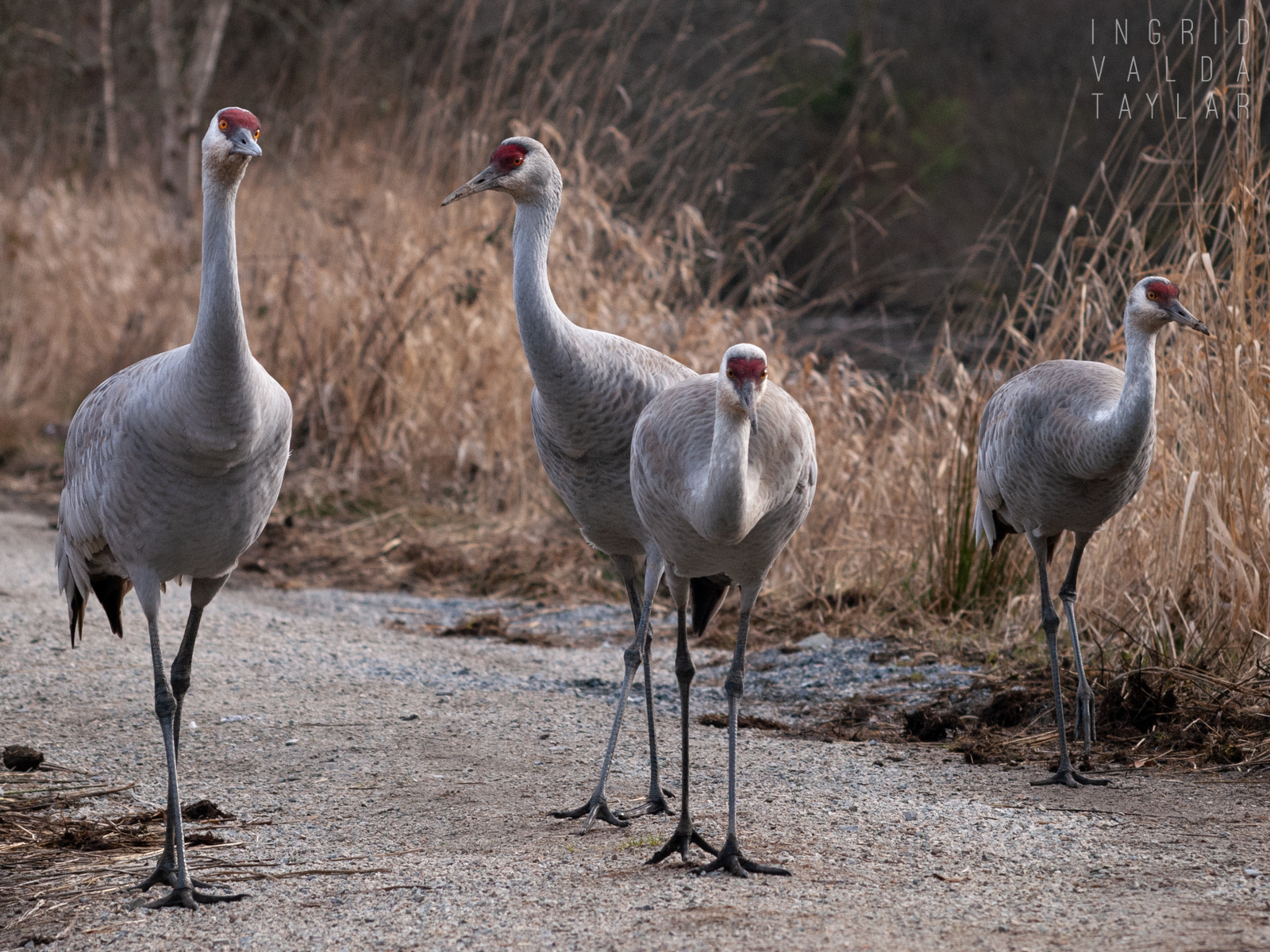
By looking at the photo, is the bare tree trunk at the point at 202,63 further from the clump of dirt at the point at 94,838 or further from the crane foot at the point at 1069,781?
the crane foot at the point at 1069,781

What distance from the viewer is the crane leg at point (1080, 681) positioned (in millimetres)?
4034

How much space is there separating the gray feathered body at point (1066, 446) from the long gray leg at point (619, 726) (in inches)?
53.4

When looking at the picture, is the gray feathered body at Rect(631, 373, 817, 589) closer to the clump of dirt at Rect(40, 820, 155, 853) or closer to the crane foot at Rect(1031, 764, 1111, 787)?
the crane foot at Rect(1031, 764, 1111, 787)

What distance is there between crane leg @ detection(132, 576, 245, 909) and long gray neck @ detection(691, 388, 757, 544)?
1.34 m

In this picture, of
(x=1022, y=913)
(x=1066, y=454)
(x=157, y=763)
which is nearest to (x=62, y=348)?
(x=157, y=763)

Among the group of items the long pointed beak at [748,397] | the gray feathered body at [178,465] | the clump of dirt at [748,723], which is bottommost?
Result: the clump of dirt at [748,723]

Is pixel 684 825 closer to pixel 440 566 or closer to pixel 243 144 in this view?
pixel 243 144

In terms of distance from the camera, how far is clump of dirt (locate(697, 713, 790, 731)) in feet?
14.5

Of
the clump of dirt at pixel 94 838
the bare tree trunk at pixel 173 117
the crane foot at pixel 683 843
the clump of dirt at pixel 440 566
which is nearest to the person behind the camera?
the crane foot at pixel 683 843

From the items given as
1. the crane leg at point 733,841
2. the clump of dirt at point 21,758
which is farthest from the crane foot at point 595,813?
the clump of dirt at point 21,758

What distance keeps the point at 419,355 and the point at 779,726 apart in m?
4.40

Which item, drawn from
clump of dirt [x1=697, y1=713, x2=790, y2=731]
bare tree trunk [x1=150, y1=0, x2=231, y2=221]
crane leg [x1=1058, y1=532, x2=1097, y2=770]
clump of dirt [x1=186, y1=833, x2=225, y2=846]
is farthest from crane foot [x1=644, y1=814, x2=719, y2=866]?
bare tree trunk [x1=150, y1=0, x2=231, y2=221]

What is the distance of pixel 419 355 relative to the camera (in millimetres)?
8094

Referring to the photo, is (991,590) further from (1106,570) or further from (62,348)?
(62,348)
